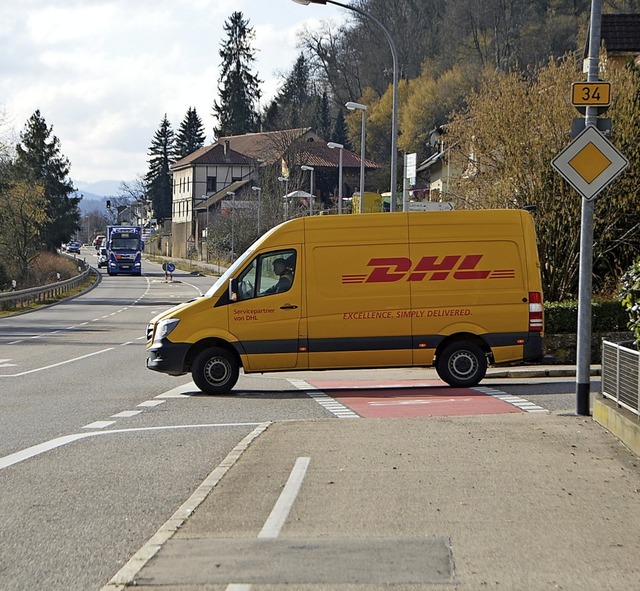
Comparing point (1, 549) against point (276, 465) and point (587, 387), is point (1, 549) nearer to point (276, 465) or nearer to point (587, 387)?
point (276, 465)

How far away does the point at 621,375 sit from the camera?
10.6m

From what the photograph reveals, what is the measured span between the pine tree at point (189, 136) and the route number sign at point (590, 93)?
15221 cm

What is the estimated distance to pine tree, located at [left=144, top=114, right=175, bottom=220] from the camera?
6452 inches

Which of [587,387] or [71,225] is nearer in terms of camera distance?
[587,387]

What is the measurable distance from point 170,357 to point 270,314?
1.61 metres

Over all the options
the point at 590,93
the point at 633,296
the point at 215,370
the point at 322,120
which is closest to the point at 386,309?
the point at 215,370

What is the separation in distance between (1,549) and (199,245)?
123 m

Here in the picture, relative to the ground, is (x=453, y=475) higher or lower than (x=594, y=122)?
lower

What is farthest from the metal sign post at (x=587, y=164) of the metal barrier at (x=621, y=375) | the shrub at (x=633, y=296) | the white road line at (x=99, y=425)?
the white road line at (x=99, y=425)

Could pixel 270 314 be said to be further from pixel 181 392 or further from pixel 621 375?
pixel 621 375

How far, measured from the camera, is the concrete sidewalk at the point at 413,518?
18.8 ft

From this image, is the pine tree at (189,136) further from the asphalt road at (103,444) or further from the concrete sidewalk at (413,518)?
the concrete sidewalk at (413,518)

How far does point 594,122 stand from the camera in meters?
12.2

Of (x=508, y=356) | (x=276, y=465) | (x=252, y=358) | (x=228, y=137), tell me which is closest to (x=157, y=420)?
(x=252, y=358)
